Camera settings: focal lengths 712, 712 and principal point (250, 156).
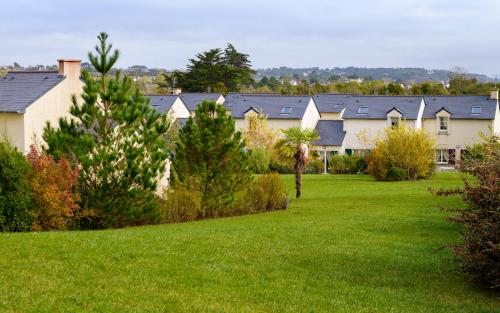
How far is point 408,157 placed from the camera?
4828cm

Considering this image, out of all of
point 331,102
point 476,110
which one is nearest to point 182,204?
point 476,110

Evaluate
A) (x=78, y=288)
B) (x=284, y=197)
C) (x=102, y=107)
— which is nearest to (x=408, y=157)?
(x=284, y=197)

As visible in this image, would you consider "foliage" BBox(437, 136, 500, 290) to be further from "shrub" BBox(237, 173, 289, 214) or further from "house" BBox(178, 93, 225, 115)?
"house" BBox(178, 93, 225, 115)

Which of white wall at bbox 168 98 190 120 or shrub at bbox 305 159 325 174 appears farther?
white wall at bbox 168 98 190 120

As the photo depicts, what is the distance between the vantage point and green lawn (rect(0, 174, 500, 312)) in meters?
10.6

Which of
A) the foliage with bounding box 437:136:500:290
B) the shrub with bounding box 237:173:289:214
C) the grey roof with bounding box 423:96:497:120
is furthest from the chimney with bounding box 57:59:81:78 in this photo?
the grey roof with bounding box 423:96:497:120

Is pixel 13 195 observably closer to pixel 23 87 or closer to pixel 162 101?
pixel 23 87

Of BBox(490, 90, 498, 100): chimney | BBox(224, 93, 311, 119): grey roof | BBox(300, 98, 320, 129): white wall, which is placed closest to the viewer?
BBox(490, 90, 498, 100): chimney

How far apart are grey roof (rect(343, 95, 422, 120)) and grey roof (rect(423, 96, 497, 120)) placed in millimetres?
1947

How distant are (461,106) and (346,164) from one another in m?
15.7

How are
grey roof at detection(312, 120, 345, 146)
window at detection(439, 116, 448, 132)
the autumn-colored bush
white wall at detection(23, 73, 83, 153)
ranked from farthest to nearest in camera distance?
window at detection(439, 116, 448, 132) < grey roof at detection(312, 120, 345, 146) < white wall at detection(23, 73, 83, 153) < the autumn-colored bush

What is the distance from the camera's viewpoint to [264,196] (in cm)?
2972

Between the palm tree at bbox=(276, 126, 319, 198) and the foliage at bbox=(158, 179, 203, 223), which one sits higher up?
the palm tree at bbox=(276, 126, 319, 198)

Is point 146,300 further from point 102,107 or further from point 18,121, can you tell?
point 18,121
